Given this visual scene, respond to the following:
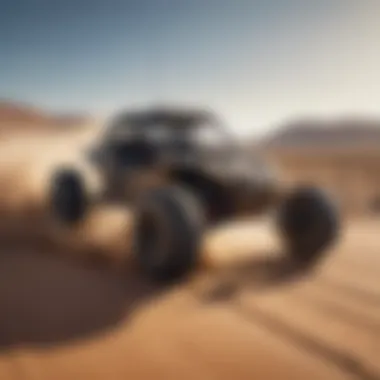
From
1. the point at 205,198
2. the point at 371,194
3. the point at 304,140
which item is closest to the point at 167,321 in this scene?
the point at 205,198

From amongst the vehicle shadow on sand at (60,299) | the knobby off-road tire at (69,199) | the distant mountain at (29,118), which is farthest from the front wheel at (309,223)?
the distant mountain at (29,118)

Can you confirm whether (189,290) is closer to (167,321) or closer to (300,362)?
(167,321)

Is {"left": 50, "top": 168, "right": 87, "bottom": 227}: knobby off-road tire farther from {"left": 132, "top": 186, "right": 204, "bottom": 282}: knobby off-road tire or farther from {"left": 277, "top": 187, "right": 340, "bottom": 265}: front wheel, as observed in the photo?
{"left": 277, "top": 187, "right": 340, "bottom": 265}: front wheel

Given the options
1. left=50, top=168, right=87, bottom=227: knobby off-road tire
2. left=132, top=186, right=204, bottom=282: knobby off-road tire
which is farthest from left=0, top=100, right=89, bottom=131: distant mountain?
left=132, top=186, right=204, bottom=282: knobby off-road tire

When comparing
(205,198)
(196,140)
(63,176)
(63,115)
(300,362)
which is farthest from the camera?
(63,115)

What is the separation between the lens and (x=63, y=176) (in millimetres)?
7148

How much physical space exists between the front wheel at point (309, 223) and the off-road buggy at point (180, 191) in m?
0.01

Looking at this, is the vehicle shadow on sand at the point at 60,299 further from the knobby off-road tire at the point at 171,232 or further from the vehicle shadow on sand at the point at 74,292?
the knobby off-road tire at the point at 171,232

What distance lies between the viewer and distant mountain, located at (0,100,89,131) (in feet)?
93.0

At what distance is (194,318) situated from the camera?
13.1ft

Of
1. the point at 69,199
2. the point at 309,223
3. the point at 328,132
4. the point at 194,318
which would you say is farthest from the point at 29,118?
the point at 328,132

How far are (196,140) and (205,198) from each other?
112cm

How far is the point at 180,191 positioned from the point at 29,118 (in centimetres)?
2972

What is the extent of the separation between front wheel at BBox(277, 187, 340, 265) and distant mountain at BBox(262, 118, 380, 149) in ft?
210
